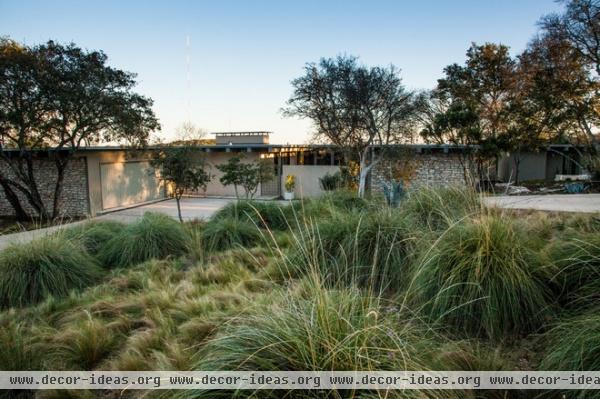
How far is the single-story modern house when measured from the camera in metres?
15.6

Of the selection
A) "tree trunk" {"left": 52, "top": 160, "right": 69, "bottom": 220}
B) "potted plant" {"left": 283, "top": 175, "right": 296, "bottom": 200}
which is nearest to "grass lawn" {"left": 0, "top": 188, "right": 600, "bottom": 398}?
"tree trunk" {"left": 52, "top": 160, "right": 69, "bottom": 220}

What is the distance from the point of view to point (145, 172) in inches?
711

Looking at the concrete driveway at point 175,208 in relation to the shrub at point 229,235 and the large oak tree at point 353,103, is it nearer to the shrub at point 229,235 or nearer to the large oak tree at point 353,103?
the large oak tree at point 353,103

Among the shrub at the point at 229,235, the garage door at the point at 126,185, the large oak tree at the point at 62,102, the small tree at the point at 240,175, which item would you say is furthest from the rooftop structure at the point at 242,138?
the shrub at the point at 229,235

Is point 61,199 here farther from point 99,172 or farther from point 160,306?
point 160,306

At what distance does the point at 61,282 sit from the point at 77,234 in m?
1.85

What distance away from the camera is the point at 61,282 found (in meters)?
4.16

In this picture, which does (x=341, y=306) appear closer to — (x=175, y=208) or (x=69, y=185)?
(x=175, y=208)

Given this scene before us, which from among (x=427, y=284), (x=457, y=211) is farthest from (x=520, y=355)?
(x=457, y=211)

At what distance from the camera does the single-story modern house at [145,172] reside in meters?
15.6

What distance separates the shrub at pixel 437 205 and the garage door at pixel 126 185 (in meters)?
13.1

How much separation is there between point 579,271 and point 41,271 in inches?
205

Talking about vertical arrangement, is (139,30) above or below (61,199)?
above

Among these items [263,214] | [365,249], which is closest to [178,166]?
[263,214]
